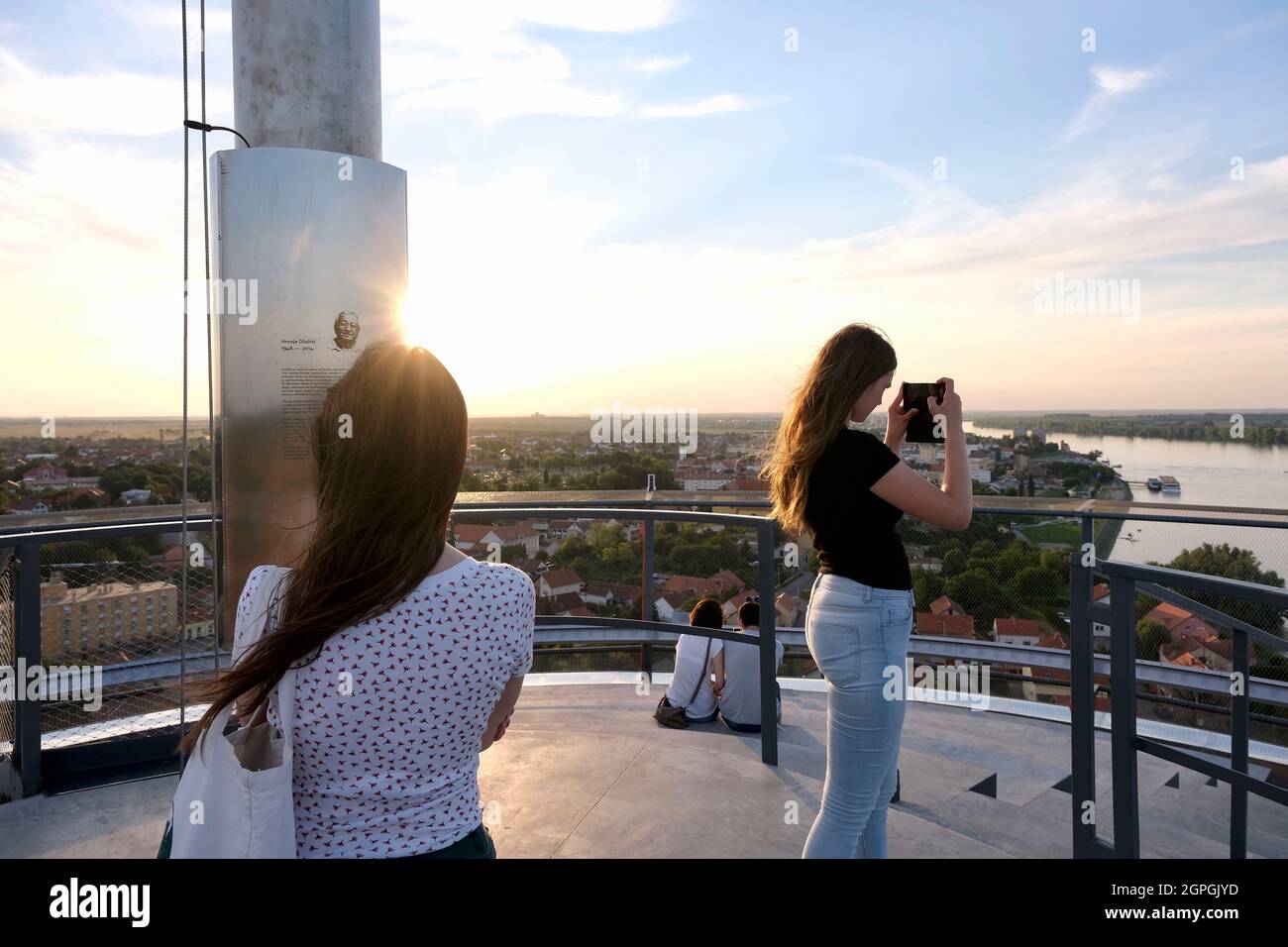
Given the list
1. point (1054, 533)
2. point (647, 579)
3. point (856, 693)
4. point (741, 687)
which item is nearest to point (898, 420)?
point (856, 693)

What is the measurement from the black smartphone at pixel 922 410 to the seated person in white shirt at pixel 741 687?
194 cm

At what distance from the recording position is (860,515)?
2.28 meters

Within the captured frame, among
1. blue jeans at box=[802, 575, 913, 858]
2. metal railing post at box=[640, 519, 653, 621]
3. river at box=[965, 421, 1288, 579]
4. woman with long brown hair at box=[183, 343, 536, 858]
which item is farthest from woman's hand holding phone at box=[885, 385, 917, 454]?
metal railing post at box=[640, 519, 653, 621]

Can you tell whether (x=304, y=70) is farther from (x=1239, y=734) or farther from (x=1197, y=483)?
(x=1197, y=483)

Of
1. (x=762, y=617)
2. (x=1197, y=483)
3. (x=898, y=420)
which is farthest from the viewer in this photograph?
(x=1197, y=483)

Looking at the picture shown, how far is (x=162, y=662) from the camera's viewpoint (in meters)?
3.98

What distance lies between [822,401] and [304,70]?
2.01m

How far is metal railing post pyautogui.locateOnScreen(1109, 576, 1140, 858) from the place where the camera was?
8.04ft

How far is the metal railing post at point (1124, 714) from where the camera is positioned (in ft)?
8.04

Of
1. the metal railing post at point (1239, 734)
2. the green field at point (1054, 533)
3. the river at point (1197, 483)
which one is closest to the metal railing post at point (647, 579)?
the river at point (1197, 483)

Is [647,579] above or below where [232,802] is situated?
below

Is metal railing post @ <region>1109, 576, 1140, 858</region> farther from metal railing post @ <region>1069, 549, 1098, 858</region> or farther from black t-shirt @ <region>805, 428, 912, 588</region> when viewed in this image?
black t-shirt @ <region>805, 428, 912, 588</region>
